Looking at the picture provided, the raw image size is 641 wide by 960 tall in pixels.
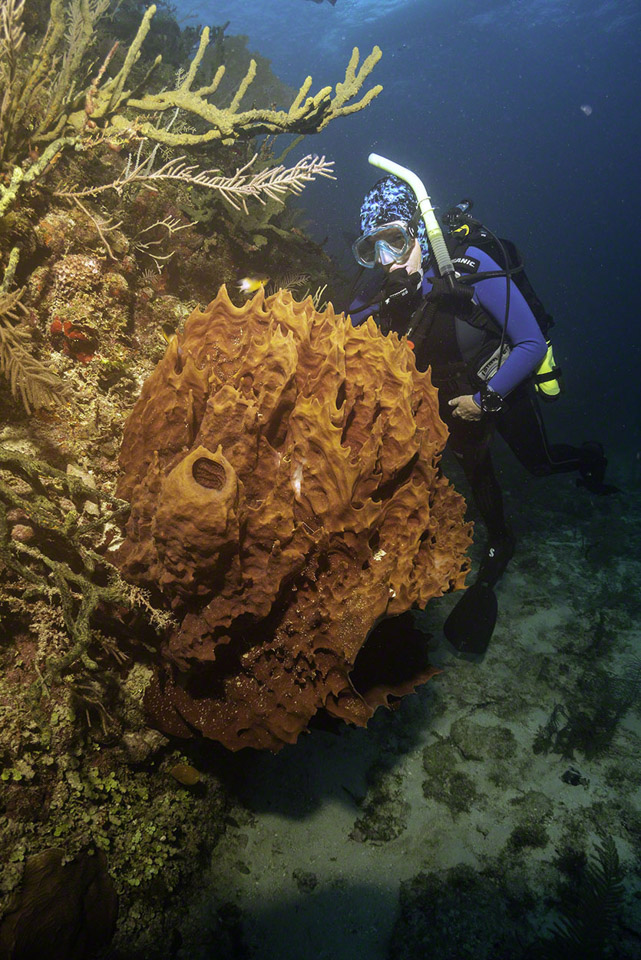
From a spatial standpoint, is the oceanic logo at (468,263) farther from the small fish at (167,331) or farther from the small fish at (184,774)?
the small fish at (184,774)

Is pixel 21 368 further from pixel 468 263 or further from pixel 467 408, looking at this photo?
pixel 468 263

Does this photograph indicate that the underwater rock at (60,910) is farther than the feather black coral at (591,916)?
No

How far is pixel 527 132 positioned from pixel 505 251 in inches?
3973

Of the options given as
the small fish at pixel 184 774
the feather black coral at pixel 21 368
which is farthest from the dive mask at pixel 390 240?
the small fish at pixel 184 774

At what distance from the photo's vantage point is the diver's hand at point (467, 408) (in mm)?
4363

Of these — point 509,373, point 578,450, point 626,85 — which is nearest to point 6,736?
point 509,373

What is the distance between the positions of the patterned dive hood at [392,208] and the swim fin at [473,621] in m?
3.88

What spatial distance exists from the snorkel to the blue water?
11.2 m

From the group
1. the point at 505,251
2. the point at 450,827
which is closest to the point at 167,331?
the point at 505,251

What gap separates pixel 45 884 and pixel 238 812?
145 centimetres

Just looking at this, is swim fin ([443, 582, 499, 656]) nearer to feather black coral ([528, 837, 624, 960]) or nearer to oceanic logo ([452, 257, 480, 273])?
feather black coral ([528, 837, 624, 960])

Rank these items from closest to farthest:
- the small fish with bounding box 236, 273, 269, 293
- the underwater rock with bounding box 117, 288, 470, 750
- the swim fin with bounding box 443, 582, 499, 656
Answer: the underwater rock with bounding box 117, 288, 470, 750 → the small fish with bounding box 236, 273, 269, 293 → the swim fin with bounding box 443, 582, 499, 656

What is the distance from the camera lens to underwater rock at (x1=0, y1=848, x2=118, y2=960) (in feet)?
6.29

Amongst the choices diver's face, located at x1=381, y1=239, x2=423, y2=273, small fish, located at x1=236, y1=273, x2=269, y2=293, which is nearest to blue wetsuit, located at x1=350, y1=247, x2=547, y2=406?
diver's face, located at x1=381, y1=239, x2=423, y2=273
